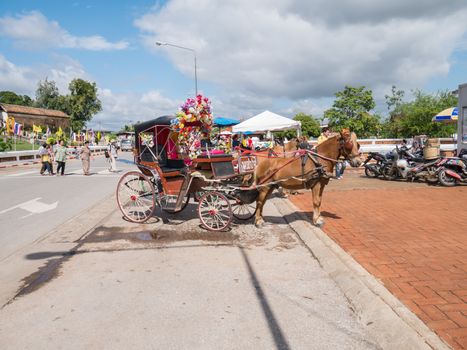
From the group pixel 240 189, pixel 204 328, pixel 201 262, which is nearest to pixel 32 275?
pixel 201 262

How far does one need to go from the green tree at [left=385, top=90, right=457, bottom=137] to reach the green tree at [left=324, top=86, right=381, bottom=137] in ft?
8.53

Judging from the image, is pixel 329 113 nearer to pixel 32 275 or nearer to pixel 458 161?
pixel 458 161

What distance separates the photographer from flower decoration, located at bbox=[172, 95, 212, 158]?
24.9 ft

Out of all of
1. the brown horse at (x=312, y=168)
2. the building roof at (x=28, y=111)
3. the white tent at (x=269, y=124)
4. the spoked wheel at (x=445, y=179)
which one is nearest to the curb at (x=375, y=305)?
the brown horse at (x=312, y=168)

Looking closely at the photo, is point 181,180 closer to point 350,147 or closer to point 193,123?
point 193,123

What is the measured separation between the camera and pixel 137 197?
27.5 feet

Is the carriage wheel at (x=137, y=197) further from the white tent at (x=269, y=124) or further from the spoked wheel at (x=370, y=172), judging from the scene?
the spoked wheel at (x=370, y=172)

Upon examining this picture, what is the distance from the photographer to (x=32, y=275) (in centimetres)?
512

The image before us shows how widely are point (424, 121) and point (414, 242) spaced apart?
31314 mm

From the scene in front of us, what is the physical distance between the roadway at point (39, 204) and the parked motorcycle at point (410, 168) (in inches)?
418

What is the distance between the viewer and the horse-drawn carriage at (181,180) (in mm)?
7422

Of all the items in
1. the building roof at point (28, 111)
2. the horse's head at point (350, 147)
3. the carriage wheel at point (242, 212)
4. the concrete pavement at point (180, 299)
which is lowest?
the concrete pavement at point (180, 299)

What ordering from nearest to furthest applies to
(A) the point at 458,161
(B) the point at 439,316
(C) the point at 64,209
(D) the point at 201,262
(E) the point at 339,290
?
(B) the point at 439,316 → (E) the point at 339,290 → (D) the point at 201,262 → (C) the point at 64,209 → (A) the point at 458,161

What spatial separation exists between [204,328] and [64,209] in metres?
7.69
